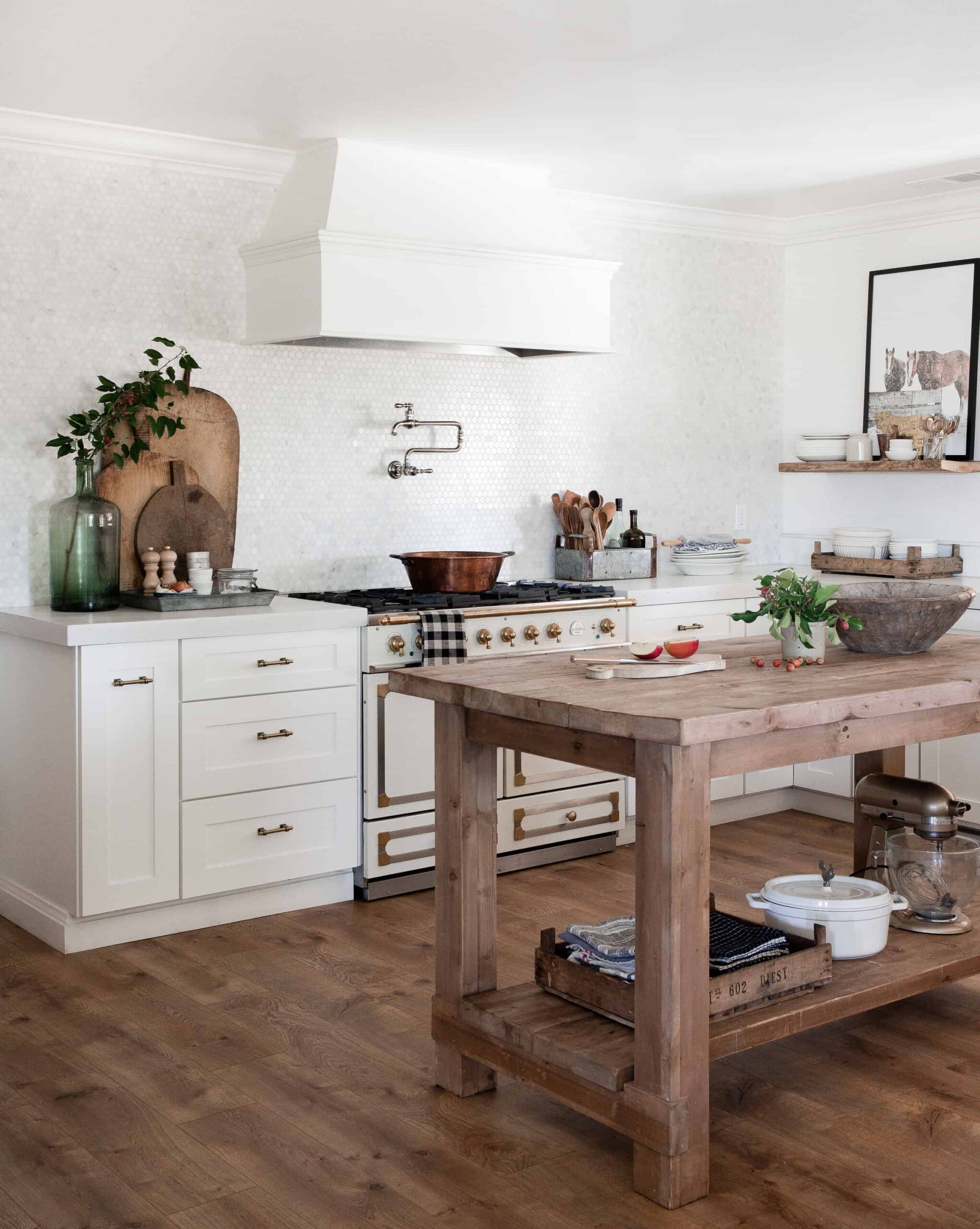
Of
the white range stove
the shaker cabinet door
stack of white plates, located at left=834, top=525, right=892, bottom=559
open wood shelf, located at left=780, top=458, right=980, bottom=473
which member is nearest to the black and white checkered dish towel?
the white range stove

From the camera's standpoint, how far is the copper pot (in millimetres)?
4828

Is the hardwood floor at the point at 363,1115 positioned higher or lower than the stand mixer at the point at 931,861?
lower

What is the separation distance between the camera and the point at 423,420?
529cm

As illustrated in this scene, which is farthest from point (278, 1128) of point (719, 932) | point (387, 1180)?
point (719, 932)

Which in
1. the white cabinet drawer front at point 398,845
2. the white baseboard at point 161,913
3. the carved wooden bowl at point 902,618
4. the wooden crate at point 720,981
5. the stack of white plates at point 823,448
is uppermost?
the stack of white plates at point 823,448

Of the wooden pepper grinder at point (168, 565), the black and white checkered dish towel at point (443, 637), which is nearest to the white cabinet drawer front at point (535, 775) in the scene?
the black and white checkered dish towel at point (443, 637)

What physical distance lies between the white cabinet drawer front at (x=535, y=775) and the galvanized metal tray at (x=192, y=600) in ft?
3.40

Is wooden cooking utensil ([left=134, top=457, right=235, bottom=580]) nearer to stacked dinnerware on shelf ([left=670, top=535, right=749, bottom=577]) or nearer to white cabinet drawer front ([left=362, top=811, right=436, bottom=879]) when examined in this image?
white cabinet drawer front ([left=362, top=811, right=436, bottom=879])

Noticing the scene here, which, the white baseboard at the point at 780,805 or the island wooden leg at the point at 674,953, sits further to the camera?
the white baseboard at the point at 780,805

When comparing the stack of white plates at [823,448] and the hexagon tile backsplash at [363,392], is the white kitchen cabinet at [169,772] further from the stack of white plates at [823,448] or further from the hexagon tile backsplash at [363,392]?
the stack of white plates at [823,448]

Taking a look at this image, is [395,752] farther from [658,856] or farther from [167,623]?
[658,856]

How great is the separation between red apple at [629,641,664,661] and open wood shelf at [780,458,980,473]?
→ 2856mm

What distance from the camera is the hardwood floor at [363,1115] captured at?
253cm

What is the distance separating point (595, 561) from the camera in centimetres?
550
